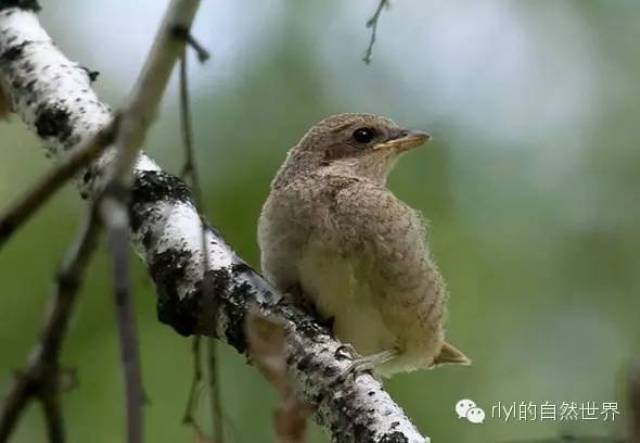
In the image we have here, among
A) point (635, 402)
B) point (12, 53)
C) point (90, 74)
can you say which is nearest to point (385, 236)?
point (90, 74)

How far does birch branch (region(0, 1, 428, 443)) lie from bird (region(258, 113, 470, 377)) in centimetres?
40

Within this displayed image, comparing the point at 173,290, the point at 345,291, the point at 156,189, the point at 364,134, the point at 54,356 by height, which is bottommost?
the point at 345,291

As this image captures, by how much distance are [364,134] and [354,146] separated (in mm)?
110

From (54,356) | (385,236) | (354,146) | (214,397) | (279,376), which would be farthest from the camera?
(354,146)

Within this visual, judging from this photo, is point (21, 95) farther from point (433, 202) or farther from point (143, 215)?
point (433, 202)

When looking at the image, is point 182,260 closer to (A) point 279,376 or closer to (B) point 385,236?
(B) point 385,236

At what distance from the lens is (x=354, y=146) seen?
5430 millimetres

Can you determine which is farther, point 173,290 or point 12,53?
point 12,53

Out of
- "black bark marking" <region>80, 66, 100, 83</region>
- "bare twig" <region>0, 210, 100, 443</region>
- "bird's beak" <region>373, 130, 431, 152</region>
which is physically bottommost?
"bird's beak" <region>373, 130, 431, 152</region>

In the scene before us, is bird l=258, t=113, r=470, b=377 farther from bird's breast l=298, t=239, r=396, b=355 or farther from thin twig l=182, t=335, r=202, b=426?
thin twig l=182, t=335, r=202, b=426

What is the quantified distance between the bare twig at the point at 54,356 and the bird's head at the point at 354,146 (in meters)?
3.32

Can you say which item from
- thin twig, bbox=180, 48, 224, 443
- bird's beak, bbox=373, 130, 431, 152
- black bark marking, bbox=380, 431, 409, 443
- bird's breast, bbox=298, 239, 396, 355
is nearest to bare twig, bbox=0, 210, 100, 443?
thin twig, bbox=180, 48, 224, 443

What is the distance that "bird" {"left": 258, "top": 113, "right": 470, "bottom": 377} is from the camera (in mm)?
4422

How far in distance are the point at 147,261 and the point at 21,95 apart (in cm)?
85
